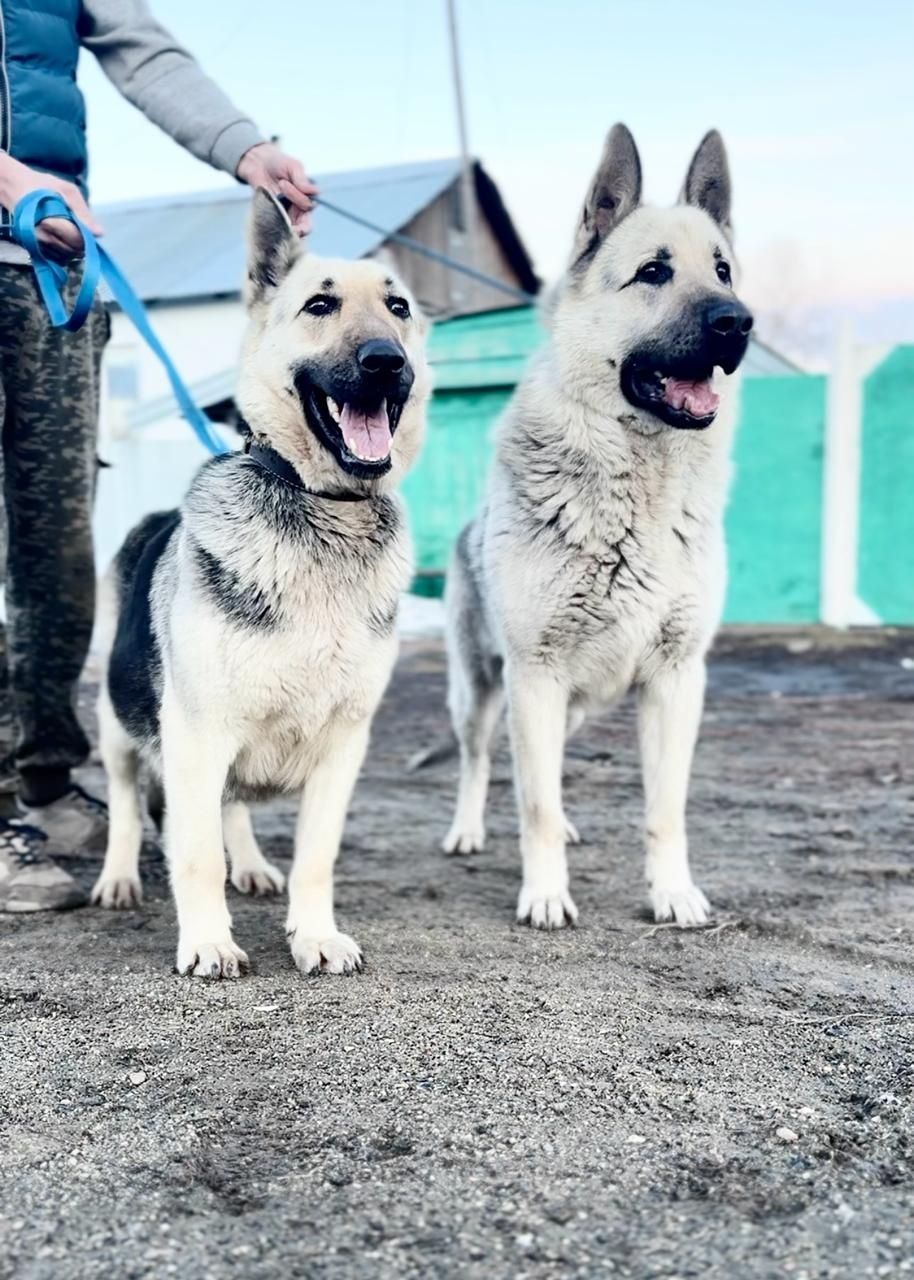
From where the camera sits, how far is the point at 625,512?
3.00 metres

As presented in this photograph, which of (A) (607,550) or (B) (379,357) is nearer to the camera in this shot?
(B) (379,357)

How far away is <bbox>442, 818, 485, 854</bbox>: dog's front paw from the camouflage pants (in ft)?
3.86

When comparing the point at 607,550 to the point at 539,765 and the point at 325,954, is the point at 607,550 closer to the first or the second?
the point at 539,765

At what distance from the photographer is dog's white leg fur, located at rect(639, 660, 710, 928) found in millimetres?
3018

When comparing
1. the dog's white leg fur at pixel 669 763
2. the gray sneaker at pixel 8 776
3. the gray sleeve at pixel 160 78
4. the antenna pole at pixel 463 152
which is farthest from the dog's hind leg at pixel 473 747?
the antenna pole at pixel 463 152

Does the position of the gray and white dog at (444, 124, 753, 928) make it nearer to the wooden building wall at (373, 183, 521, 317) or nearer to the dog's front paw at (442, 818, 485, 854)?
the dog's front paw at (442, 818, 485, 854)

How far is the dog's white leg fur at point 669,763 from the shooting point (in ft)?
9.90

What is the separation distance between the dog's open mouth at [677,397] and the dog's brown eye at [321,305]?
85cm

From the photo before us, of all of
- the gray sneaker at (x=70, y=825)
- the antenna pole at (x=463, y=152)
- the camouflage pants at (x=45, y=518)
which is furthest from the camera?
the antenna pole at (x=463, y=152)

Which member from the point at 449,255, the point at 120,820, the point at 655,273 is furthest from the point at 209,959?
the point at 449,255

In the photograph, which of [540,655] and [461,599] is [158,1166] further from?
[461,599]

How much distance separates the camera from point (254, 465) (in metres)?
2.58

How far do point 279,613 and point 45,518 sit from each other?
44.3 inches

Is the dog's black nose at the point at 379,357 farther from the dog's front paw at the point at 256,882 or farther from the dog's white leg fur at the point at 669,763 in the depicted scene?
the dog's front paw at the point at 256,882
